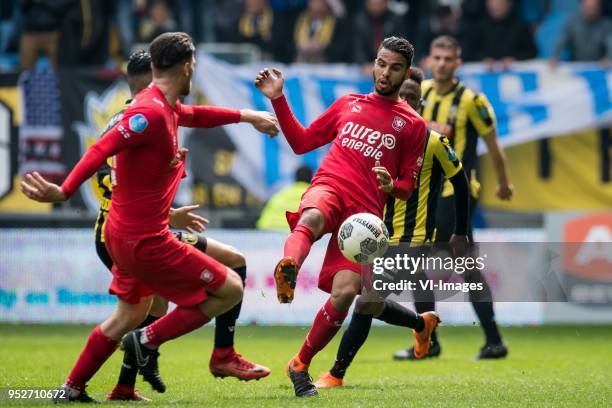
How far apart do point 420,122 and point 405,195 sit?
50 centimetres

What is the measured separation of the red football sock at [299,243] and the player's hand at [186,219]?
58 centimetres

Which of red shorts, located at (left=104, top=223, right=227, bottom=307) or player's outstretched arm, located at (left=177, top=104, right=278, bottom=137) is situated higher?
player's outstretched arm, located at (left=177, top=104, right=278, bottom=137)

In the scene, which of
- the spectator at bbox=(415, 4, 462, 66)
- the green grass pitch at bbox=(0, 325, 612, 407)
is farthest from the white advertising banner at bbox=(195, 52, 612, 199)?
the green grass pitch at bbox=(0, 325, 612, 407)

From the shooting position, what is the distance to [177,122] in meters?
6.76

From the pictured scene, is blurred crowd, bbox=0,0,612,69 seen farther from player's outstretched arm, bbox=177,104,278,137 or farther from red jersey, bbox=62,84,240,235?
red jersey, bbox=62,84,240,235

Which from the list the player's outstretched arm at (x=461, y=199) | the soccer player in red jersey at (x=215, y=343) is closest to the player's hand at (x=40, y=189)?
the soccer player in red jersey at (x=215, y=343)

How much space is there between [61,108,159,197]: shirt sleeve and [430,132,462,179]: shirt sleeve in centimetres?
232

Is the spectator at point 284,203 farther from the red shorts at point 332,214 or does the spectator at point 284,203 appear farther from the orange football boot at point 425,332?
the red shorts at point 332,214

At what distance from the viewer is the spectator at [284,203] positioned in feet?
43.5

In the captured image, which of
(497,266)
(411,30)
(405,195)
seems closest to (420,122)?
(405,195)

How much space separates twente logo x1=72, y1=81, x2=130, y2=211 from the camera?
14.1 m

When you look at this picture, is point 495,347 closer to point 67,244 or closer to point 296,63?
point 67,244

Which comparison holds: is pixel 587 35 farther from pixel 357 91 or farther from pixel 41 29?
pixel 41 29

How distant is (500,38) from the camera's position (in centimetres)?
1522
